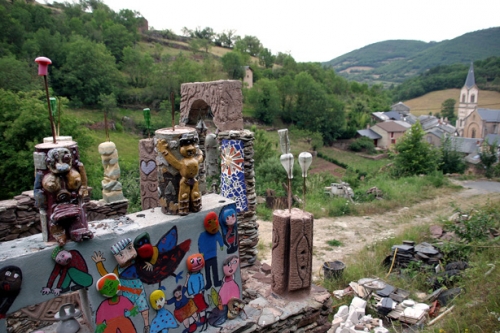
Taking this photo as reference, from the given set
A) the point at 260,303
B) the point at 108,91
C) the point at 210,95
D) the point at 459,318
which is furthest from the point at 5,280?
the point at 108,91

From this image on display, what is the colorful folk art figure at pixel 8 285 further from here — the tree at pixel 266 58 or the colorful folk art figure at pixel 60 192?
the tree at pixel 266 58

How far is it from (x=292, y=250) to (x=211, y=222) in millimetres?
1455

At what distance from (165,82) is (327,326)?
97.5ft

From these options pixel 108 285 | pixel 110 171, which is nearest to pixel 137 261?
pixel 108 285

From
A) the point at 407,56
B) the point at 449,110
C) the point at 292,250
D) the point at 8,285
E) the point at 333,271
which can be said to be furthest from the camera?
the point at 407,56

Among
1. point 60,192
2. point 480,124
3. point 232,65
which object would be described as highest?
point 232,65

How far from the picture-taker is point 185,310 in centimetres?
405

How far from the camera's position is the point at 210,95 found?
6.95 meters

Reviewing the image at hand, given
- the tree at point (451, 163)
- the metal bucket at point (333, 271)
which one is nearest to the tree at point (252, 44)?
the tree at point (451, 163)

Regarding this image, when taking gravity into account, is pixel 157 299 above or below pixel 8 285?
below

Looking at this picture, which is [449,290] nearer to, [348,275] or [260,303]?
[348,275]

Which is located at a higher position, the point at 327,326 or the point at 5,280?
the point at 5,280

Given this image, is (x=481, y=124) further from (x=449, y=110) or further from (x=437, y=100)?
(x=437, y=100)

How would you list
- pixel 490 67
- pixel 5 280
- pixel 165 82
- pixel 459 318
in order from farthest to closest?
pixel 490 67 → pixel 165 82 → pixel 459 318 → pixel 5 280
